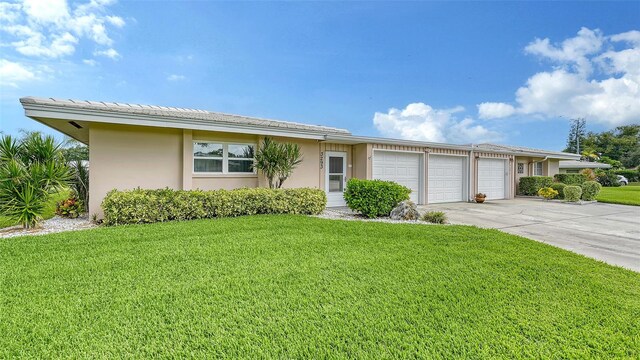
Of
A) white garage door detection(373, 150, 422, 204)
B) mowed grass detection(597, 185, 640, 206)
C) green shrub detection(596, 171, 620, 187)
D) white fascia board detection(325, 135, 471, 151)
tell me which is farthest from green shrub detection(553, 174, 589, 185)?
green shrub detection(596, 171, 620, 187)

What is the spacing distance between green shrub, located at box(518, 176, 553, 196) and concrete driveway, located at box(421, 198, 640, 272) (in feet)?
19.4

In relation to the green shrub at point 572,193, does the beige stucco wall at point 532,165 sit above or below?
above

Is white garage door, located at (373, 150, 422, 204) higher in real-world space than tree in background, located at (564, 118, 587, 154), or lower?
lower

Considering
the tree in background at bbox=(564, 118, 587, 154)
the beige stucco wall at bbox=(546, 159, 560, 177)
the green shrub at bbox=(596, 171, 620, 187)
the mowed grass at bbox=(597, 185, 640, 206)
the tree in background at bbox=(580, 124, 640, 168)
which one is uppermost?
the tree in background at bbox=(564, 118, 587, 154)

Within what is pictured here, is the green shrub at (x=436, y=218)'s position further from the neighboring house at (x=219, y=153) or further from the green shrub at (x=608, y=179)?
the green shrub at (x=608, y=179)

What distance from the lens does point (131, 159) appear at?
8.43 meters

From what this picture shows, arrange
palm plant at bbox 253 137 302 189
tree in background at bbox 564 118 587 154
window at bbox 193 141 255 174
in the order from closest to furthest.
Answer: window at bbox 193 141 255 174, palm plant at bbox 253 137 302 189, tree in background at bbox 564 118 587 154

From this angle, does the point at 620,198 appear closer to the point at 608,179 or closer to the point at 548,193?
the point at 548,193

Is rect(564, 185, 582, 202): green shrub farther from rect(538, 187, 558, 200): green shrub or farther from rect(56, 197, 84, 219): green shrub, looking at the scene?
rect(56, 197, 84, 219): green shrub

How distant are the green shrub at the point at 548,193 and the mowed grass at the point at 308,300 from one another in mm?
12355

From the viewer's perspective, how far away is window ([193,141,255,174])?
30.6 feet

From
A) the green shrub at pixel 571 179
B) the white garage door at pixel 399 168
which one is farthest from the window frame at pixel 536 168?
the white garage door at pixel 399 168

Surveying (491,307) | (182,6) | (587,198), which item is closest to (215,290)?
(491,307)

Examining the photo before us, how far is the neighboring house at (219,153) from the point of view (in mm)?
7895
